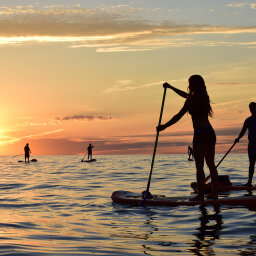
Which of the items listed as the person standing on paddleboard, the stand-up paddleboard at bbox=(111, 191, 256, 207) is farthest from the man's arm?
the stand-up paddleboard at bbox=(111, 191, 256, 207)

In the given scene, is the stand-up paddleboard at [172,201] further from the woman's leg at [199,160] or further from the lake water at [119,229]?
the woman's leg at [199,160]

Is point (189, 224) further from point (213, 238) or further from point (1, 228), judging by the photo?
point (1, 228)

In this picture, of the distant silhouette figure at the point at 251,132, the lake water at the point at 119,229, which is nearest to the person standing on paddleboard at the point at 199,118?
the lake water at the point at 119,229

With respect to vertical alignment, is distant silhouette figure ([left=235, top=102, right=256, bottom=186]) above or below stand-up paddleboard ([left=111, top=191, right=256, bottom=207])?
above

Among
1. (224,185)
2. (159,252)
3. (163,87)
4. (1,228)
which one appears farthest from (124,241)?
(224,185)

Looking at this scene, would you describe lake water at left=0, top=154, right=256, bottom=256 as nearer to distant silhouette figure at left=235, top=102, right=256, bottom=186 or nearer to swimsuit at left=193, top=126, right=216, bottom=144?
swimsuit at left=193, top=126, right=216, bottom=144

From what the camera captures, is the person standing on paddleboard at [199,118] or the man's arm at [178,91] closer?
the person standing on paddleboard at [199,118]

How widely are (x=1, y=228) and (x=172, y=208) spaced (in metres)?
3.49

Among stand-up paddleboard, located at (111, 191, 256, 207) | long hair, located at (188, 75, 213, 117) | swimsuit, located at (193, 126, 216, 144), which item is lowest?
stand-up paddleboard, located at (111, 191, 256, 207)

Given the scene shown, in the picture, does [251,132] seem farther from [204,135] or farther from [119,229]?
[119,229]

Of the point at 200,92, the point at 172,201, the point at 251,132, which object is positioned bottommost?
the point at 172,201

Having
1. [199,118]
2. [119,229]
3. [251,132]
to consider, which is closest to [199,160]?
[199,118]

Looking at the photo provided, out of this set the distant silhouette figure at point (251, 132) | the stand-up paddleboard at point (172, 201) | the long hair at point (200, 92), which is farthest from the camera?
the distant silhouette figure at point (251, 132)

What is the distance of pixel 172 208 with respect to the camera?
9266 mm
